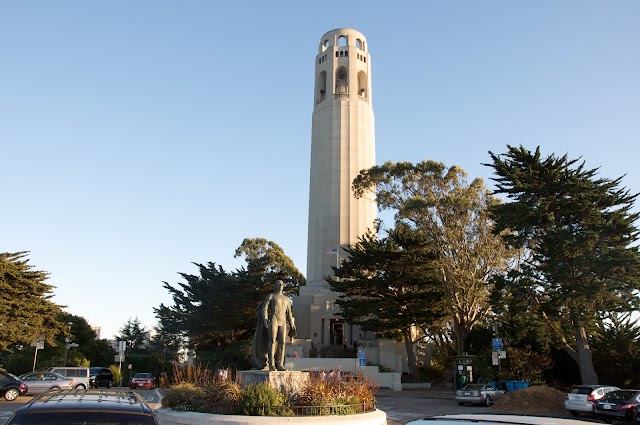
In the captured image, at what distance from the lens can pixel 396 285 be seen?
38719mm

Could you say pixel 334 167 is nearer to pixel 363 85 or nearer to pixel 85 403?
pixel 363 85

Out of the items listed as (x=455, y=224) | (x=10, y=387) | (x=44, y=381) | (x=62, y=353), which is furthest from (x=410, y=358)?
(x=62, y=353)

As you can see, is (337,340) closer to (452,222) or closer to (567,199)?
(452,222)

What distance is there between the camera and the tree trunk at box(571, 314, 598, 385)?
27750mm

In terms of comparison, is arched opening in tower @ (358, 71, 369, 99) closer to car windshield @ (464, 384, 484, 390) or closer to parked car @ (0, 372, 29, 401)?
car windshield @ (464, 384, 484, 390)

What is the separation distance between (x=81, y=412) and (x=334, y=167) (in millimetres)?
53078

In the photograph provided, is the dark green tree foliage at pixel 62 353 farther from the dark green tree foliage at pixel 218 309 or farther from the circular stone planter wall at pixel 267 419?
the circular stone planter wall at pixel 267 419

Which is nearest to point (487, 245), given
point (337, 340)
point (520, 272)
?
point (520, 272)

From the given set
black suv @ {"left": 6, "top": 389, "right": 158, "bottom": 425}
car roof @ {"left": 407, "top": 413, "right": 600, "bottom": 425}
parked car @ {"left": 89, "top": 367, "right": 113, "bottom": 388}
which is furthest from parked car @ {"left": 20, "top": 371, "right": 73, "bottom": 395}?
car roof @ {"left": 407, "top": 413, "right": 600, "bottom": 425}

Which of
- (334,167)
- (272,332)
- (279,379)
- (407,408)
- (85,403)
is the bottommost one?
(407,408)

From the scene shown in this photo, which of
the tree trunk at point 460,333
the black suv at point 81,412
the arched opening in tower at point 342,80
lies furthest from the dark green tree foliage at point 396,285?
the black suv at point 81,412

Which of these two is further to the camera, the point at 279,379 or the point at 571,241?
the point at 571,241

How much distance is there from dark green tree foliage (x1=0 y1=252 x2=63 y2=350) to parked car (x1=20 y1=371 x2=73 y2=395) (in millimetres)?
14180

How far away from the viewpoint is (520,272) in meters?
29.6
